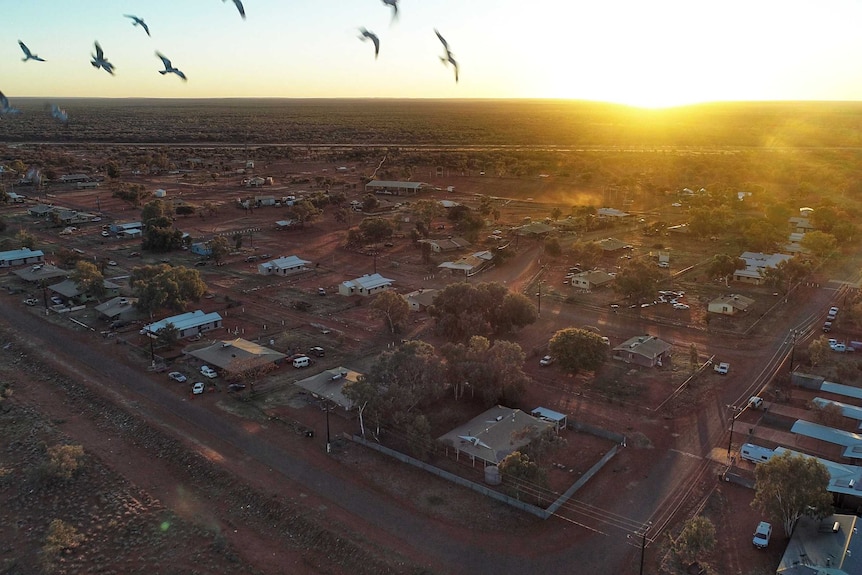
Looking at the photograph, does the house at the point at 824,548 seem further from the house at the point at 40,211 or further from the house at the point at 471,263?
the house at the point at 40,211

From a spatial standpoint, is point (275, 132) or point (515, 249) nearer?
point (515, 249)

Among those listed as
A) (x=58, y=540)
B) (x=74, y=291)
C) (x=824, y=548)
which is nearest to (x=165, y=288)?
(x=74, y=291)

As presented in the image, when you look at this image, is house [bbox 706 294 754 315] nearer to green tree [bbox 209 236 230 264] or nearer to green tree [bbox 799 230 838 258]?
green tree [bbox 799 230 838 258]

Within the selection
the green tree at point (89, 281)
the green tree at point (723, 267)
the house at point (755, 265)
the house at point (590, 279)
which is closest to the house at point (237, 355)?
the green tree at point (89, 281)

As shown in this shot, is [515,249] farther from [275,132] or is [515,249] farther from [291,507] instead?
[275,132]

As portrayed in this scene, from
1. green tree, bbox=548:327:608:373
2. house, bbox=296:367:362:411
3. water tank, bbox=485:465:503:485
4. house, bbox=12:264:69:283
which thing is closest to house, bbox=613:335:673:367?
green tree, bbox=548:327:608:373

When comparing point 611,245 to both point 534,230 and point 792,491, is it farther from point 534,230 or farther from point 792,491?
point 792,491

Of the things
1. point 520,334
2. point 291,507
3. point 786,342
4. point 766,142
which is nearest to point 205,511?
Result: point 291,507
